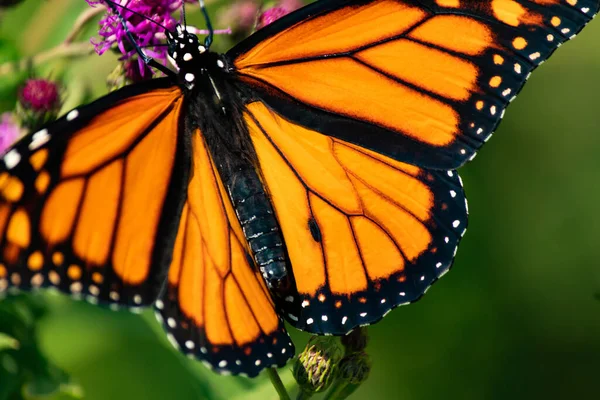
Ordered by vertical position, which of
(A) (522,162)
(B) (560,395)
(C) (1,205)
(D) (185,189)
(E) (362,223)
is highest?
(C) (1,205)

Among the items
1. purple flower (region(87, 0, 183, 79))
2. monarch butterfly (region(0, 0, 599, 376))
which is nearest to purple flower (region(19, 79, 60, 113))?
purple flower (region(87, 0, 183, 79))

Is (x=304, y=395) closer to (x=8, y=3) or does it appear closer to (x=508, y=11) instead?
(x=508, y=11)

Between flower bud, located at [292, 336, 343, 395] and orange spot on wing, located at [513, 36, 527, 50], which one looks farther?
flower bud, located at [292, 336, 343, 395]

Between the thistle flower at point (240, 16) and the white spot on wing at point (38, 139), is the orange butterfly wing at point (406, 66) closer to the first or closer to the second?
the white spot on wing at point (38, 139)

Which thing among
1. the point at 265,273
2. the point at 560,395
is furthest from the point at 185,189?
the point at 560,395

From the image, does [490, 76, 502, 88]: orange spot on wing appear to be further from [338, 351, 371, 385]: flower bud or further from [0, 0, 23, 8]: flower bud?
[0, 0, 23, 8]: flower bud

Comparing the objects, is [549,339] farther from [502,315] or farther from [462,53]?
[462,53]
